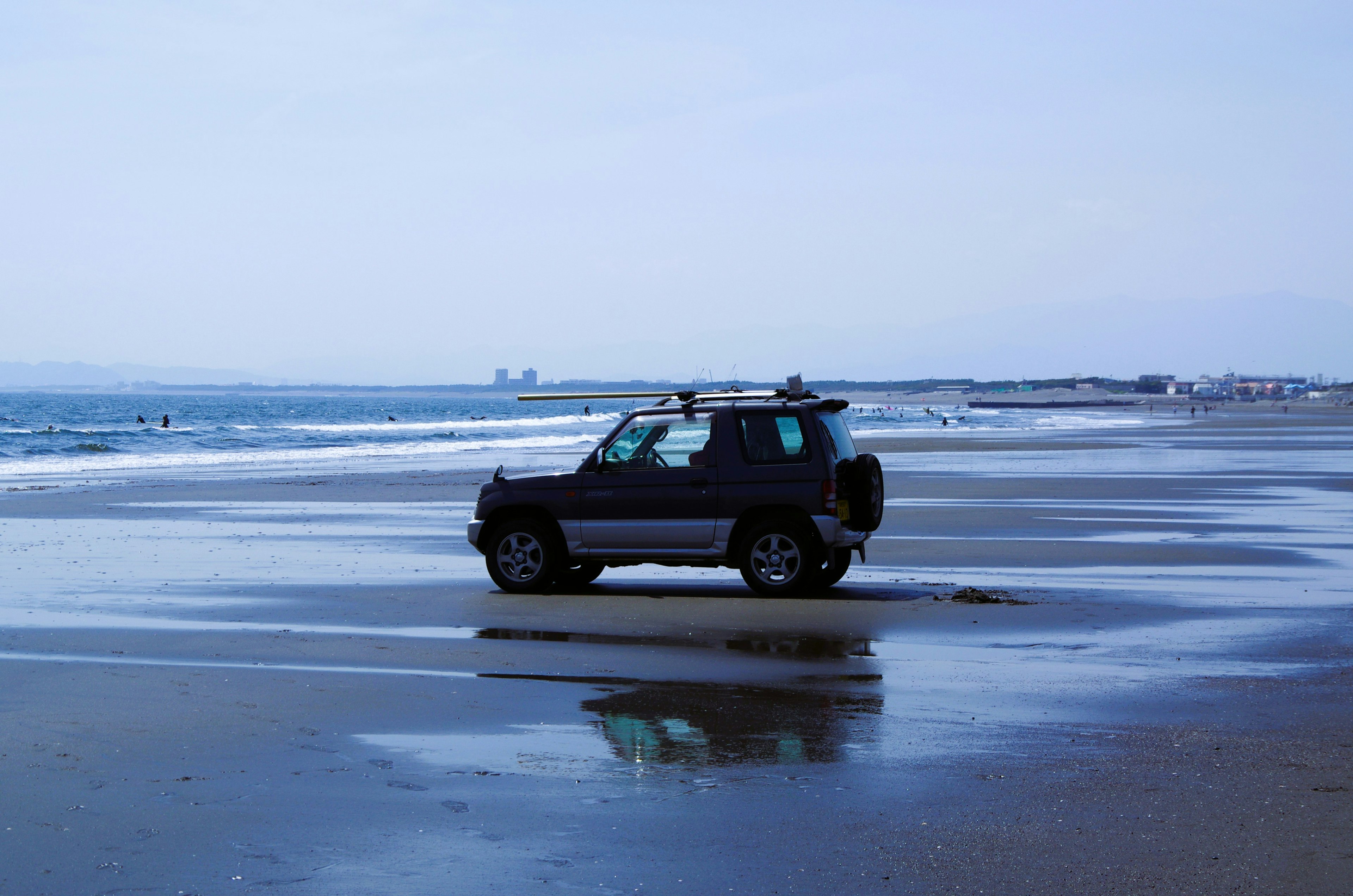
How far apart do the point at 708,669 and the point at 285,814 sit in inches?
153

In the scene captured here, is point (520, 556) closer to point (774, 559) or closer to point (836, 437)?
point (774, 559)

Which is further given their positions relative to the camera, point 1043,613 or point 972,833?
point 1043,613

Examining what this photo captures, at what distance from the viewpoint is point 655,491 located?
12.9m

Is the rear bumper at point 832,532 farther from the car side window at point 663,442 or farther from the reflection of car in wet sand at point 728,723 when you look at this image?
the reflection of car in wet sand at point 728,723

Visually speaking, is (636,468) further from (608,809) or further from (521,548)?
(608,809)

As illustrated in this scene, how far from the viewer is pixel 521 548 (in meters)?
13.2

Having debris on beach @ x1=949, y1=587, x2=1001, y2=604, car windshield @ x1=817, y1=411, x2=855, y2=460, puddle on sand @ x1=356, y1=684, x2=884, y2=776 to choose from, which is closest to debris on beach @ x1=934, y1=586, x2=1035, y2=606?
Answer: debris on beach @ x1=949, y1=587, x2=1001, y2=604

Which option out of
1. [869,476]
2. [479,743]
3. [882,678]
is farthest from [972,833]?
[869,476]

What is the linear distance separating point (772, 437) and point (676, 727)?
18.9 ft

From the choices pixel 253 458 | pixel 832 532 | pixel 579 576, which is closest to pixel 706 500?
pixel 832 532

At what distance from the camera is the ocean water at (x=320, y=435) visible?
4266 cm

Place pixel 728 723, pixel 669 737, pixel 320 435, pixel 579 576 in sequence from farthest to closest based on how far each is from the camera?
pixel 320 435 → pixel 579 576 → pixel 728 723 → pixel 669 737

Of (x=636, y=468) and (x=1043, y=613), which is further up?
(x=636, y=468)

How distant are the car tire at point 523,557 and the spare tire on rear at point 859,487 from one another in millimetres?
2926
